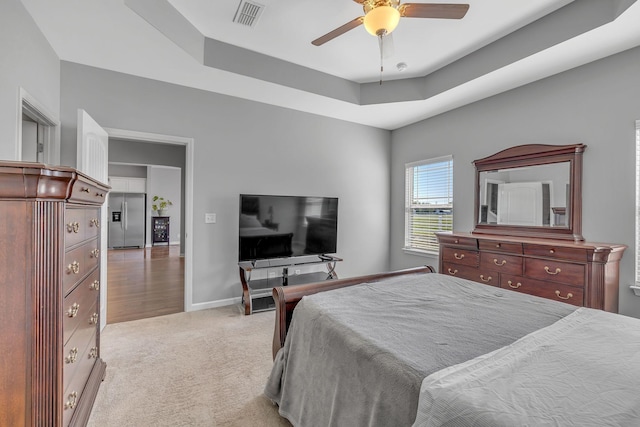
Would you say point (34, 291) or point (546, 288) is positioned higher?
point (34, 291)

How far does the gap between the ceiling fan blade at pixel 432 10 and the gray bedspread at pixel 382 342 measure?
1.88m

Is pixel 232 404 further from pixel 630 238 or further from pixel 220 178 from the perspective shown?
pixel 630 238

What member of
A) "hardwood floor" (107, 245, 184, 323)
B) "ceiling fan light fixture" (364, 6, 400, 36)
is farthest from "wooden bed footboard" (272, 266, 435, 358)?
"hardwood floor" (107, 245, 184, 323)

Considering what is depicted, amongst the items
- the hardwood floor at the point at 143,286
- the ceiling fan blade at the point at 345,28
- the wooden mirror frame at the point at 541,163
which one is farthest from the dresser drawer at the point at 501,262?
the hardwood floor at the point at 143,286

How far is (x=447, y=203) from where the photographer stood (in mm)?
4406

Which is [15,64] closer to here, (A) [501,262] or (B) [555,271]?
(A) [501,262]

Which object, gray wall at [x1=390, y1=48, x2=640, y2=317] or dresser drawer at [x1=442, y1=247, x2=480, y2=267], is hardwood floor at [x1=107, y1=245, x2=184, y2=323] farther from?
gray wall at [x1=390, y1=48, x2=640, y2=317]

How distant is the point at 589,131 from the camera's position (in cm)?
292

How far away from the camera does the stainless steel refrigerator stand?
28.3ft

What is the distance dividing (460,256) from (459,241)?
0.60 ft

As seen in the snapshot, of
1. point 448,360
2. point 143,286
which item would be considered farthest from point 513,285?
point 143,286

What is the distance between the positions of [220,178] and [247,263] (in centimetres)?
116

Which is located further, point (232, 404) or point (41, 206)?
point (232, 404)

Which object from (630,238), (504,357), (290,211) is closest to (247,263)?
(290,211)
